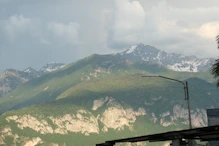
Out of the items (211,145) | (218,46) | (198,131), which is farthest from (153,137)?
(211,145)

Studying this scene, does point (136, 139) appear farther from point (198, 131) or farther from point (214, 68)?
point (214, 68)

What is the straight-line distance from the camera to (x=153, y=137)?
794 inches

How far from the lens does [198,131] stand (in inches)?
695

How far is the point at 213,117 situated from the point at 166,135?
83.0 meters

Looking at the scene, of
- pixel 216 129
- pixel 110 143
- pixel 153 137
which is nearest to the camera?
pixel 216 129

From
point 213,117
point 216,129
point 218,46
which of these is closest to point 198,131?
point 216,129

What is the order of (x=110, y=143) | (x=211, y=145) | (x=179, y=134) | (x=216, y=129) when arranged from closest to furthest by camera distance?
(x=216, y=129) < (x=179, y=134) < (x=110, y=143) < (x=211, y=145)

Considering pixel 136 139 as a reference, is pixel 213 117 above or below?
above

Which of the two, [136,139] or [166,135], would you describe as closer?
[166,135]

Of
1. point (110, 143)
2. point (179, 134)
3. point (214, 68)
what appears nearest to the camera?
point (179, 134)

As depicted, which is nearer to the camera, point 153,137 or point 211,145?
point 153,137

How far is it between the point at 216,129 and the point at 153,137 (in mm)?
3832

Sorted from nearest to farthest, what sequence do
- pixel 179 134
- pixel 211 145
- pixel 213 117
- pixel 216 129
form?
pixel 216 129 → pixel 179 134 → pixel 211 145 → pixel 213 117

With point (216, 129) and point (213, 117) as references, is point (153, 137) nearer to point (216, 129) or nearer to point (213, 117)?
point (216, 129)
